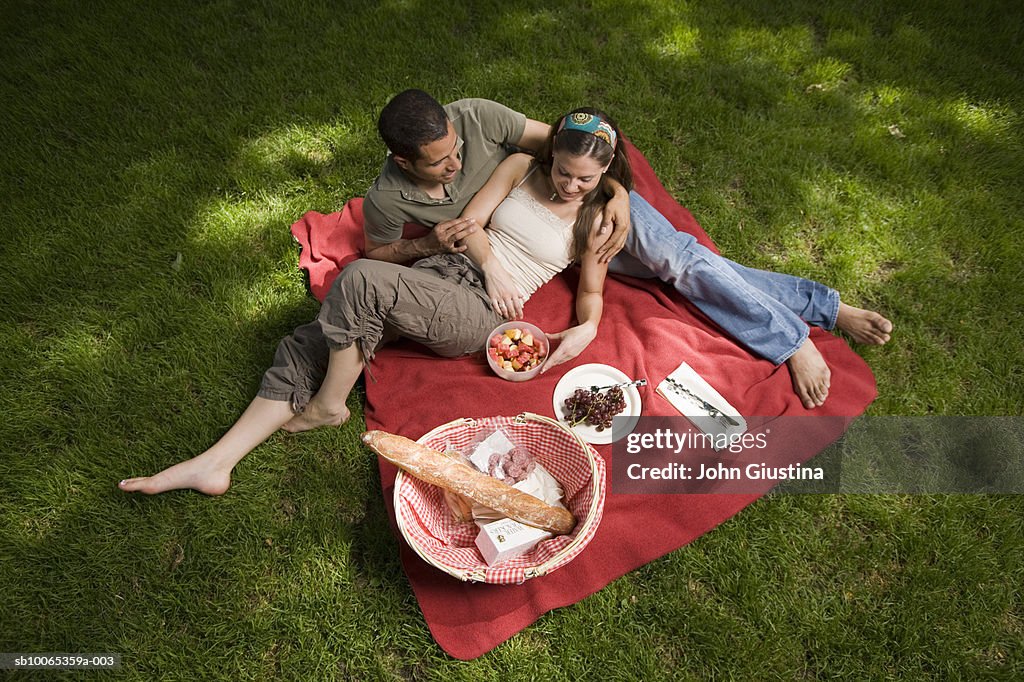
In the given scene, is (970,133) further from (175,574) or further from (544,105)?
(175,574)

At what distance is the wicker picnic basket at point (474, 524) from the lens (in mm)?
2299

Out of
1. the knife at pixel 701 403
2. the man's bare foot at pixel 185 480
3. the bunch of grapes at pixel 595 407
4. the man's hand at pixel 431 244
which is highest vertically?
the man's hand at pixel 431 244

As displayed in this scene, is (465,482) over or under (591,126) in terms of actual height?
under

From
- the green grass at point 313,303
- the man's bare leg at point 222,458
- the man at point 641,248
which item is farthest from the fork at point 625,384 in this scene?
the man's bare leg at point 222,458

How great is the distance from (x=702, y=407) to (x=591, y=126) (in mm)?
1538

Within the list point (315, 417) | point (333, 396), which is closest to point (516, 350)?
point (333, 396)

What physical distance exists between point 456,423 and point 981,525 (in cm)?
261

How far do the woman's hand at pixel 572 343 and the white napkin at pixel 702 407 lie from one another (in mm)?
472

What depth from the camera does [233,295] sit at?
3.42 metres

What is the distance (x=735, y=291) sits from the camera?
3174mm

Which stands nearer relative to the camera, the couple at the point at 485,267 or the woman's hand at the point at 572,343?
the couple at the point at 485,267

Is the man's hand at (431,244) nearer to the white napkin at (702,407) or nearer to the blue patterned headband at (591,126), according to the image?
the blue patterned headband at (591,126)

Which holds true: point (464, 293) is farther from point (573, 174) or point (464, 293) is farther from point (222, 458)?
point (222, 458)

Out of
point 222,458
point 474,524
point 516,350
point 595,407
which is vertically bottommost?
point 474,524
